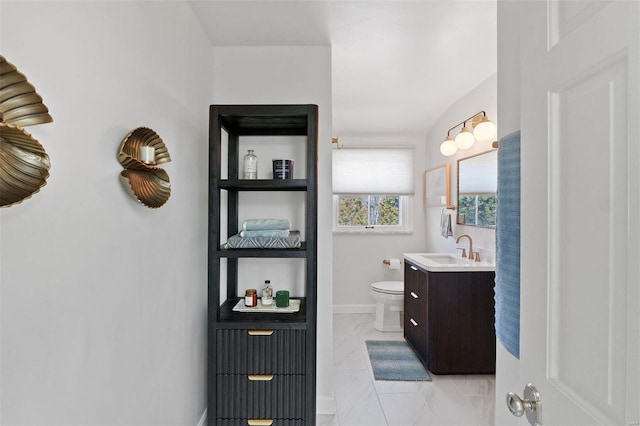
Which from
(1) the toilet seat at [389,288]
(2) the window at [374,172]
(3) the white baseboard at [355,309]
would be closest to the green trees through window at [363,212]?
(2) the window at [374,172]

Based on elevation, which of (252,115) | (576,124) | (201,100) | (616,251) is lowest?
(616,251)

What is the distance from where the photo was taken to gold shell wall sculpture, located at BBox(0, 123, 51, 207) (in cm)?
74

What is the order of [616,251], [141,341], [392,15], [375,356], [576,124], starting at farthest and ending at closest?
[375,356] < [392,15] < [141,341] < [576,124] < [616,251]

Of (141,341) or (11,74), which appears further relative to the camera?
(141,341)

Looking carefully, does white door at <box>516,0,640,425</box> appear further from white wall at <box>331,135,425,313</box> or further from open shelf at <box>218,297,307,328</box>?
white wall at <box>331,135,425,313</box>

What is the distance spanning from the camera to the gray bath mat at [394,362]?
2.85 metres

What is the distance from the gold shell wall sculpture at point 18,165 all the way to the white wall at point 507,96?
1.52 m

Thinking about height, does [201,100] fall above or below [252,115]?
above

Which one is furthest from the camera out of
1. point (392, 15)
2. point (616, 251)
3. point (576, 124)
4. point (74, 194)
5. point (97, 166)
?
point (392, 15)

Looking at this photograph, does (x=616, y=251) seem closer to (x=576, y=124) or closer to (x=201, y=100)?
(x=576, y=124)

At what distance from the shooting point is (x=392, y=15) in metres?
1.97

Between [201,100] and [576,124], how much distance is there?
195cm

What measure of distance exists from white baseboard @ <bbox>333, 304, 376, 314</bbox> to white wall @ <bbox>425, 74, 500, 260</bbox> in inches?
40.1

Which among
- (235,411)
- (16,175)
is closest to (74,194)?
(16,175)
